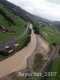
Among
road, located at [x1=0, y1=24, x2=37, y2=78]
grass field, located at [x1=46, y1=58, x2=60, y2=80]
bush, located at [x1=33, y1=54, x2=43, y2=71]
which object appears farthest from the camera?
bush, located at [x1=33, y1=54, x2=43, y2=71]

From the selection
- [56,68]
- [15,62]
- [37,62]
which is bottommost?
[56,68]

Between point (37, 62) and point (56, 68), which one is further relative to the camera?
point (37, 62)

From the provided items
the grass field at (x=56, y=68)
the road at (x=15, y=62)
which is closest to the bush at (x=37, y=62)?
the road at (x=15, y=62)

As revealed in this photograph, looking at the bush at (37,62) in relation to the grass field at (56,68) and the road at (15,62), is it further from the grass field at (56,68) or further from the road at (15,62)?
the grass field at (56,68)

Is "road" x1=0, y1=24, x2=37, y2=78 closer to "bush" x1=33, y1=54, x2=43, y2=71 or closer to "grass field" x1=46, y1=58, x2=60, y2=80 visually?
"bush" x1=33, y1=54, x2=43, y2=71

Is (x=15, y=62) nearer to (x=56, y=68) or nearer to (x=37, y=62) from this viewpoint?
(x=37, y=62)

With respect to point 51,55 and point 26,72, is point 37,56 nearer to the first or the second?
point 51,55

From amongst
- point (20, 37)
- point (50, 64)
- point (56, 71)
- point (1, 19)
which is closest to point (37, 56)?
point (50, 64)

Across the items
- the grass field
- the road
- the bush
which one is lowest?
the grass field

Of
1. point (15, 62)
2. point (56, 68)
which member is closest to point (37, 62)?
point (56, 68)

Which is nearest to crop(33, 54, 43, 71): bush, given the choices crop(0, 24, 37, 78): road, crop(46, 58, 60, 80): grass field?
crop(0, 24, 37, 78): road

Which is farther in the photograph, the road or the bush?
the bush
